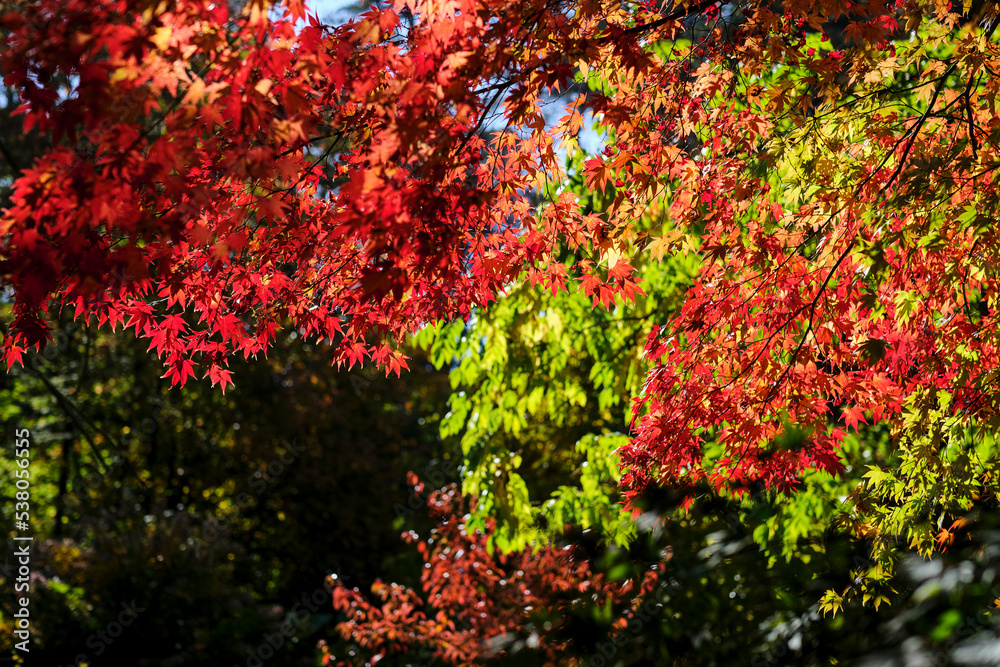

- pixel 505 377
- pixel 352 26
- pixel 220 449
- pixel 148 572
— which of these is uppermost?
pixel 220 449

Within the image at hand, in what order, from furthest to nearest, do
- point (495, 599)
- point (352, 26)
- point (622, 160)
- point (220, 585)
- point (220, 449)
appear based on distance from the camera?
1. point (220, 449)
2. point (220, 585)
3. point (495, 599)
4. point (622, 160)
5. point (352, 26)

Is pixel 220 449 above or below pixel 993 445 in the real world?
above

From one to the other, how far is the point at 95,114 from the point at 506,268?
190 cm

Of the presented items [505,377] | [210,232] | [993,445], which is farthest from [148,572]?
[993,445]

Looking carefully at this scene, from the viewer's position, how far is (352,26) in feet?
9.62

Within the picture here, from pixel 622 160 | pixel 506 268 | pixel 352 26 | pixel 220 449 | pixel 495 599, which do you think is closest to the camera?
pixel 352 26

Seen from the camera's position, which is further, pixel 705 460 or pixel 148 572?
pixel 148 572

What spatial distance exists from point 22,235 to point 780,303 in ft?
10.3

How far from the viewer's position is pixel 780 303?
3.58 meters

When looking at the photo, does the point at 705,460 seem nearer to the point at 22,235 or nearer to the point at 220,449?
the point at 22,235

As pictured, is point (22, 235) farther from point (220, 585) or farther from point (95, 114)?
point (220, 585)

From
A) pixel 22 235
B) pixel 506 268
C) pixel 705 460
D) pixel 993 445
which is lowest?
pixel 993 445

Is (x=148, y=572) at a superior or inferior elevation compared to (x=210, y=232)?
superior

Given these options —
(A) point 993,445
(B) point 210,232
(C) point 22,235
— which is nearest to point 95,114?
(C) point 22,235
